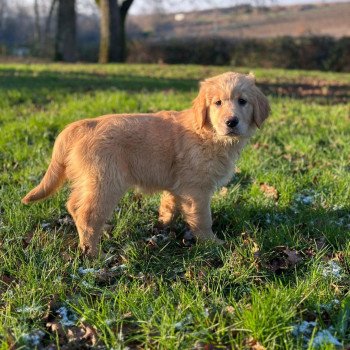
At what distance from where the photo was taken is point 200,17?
52875mm

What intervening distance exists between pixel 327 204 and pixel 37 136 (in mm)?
4047

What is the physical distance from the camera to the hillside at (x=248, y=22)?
114 feet

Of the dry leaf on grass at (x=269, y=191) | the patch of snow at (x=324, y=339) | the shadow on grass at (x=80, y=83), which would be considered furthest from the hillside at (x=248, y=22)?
the patch of snow at (x=324, y=339)

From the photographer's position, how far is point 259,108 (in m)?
3.80

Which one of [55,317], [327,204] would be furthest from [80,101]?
[55,317]

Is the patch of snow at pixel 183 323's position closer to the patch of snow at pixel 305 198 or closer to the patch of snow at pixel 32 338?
the patch of snow at pixel 32 338

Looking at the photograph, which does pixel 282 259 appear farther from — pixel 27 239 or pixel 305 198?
pixel 27 239

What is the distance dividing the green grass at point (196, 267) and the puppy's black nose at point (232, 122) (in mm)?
857

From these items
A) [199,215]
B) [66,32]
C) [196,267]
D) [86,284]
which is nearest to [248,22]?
[66,32]

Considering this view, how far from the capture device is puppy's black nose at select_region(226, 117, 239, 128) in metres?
3.53

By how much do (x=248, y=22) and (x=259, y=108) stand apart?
42.5 m

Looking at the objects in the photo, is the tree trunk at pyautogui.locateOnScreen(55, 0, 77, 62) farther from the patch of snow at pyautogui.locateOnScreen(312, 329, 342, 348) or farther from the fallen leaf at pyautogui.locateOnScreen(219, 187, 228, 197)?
the patch of snow at pyautogui.locateOnScreen(312, 329, 342, 348)

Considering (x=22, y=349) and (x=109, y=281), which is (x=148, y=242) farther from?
(x=22, y=349)

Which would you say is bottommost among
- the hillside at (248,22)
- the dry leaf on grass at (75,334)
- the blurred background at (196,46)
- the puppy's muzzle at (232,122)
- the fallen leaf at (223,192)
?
the dry leaf on grass at (75,334)
